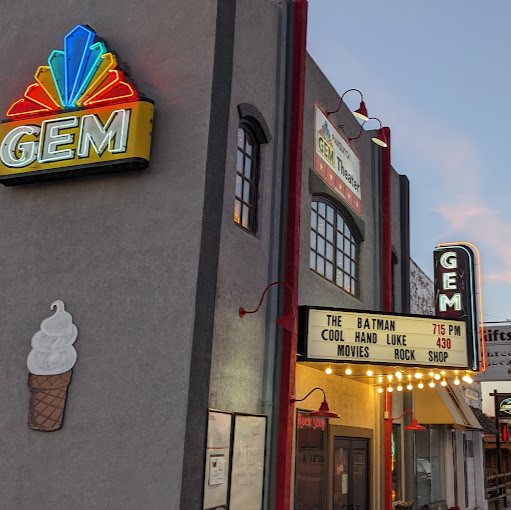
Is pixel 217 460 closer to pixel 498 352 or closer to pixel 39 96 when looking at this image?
pixel 39 96

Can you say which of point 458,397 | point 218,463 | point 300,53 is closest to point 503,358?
point 458,397

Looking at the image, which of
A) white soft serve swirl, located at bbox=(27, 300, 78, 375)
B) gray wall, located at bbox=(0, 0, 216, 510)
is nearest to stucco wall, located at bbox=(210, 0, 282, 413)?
gray wall, located at bbox=(0, 0, 216, 510)

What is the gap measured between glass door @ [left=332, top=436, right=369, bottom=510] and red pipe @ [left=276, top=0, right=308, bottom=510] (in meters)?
3.45

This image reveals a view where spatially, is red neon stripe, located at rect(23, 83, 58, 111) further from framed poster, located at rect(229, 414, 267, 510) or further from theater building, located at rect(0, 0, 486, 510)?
framed poster, located at rect(229, 414, 267, 510)

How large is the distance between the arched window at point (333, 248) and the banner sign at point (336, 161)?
518 mm

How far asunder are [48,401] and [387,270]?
35.2 feet

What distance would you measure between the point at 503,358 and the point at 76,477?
16824 mm

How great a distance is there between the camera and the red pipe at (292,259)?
11.0 m

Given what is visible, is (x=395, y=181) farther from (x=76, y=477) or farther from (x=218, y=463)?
(x=76, y=477)

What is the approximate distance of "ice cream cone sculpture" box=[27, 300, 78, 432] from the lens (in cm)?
944

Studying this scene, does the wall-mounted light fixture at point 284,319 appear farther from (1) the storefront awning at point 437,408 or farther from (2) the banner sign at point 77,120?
(1) the storefront awning at point 437,408

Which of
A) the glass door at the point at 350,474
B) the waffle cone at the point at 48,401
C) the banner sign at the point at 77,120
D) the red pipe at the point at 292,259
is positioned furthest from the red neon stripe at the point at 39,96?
the glass door at the point at 350,474

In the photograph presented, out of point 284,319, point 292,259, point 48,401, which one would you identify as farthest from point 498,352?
point 48,401

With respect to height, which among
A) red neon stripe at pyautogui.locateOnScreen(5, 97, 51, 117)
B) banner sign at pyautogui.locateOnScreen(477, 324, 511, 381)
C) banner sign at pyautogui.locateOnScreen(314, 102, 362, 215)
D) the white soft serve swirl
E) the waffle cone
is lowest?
the waffle cone
